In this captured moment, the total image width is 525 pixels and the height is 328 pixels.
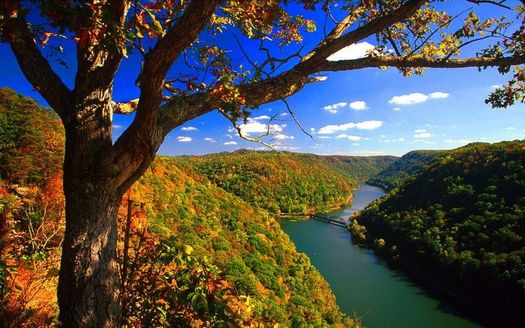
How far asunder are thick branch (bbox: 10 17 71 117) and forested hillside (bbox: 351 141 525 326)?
3410 centimetres

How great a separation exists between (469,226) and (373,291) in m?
14.8

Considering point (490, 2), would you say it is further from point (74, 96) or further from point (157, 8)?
point (74, 96)

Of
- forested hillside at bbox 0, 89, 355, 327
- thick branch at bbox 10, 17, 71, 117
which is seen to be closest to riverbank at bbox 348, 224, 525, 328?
forested hillside at bbox 0, 89, 355, 327

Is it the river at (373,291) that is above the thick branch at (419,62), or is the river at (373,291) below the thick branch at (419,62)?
below

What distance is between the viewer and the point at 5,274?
11.9ft

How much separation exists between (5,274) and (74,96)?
273 centimetres

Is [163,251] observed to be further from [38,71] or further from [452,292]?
[452,292]

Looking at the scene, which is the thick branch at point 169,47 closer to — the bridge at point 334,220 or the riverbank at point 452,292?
the riverbank at point 452,292

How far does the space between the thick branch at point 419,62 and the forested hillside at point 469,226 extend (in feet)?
105

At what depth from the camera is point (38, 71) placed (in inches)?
79.6

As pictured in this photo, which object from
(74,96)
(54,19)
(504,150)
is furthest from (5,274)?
(504,150)

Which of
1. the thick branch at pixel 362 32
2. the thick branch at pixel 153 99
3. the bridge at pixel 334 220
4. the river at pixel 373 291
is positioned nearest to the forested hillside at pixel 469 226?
the river at pixel 373 291

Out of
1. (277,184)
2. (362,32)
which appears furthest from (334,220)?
(362,32)

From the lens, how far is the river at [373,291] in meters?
28.7
